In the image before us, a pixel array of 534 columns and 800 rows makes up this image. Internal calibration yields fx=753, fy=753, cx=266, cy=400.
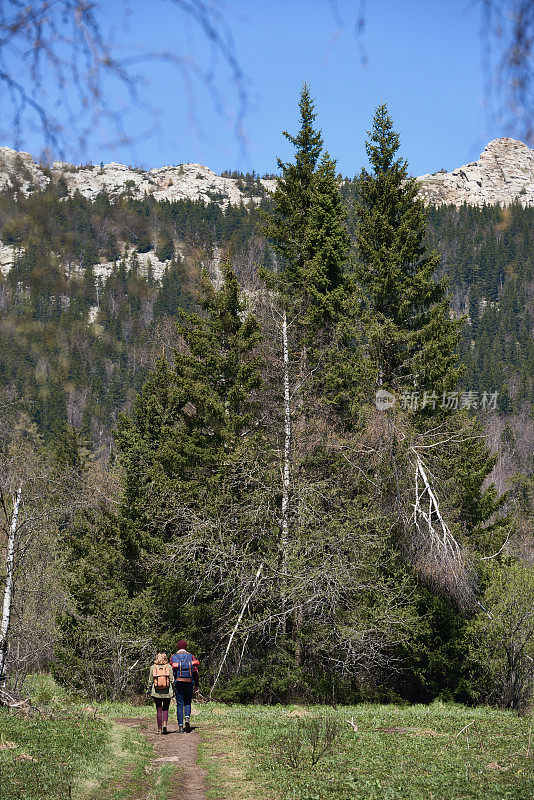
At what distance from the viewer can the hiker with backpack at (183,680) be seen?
1349cm

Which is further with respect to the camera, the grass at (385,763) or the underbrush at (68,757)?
the grass at (385,763)

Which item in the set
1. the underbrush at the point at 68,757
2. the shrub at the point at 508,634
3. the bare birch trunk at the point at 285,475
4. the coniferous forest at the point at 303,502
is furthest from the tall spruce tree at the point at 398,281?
the underbrush at the point at 68,757

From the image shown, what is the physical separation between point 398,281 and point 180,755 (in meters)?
22.0

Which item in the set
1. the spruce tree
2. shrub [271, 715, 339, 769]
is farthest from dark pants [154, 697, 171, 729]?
the spruce tree

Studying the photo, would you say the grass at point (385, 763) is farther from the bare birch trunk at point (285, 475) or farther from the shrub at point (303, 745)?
the bare birch trunk at point (285, 475)

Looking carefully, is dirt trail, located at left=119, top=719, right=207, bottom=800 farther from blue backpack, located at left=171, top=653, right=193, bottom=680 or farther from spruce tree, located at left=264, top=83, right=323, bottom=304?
spruce tree, located at left=264, top=83, right=323, bottom=304

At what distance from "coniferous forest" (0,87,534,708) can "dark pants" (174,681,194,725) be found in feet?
19.7

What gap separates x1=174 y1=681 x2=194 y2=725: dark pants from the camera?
1357 centimetres

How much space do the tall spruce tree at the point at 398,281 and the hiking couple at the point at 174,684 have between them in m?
16.3

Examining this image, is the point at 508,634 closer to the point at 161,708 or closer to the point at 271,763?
the point at 161,708

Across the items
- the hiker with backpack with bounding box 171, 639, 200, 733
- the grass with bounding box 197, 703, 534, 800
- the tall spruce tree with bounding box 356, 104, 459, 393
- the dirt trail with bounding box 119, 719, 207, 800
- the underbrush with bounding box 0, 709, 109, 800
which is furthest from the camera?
the tall spruce tree with bounding box 356, 104, 459, 393

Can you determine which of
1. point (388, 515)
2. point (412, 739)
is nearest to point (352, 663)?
point (388, 515)

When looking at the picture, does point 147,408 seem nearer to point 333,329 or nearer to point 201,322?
point 201,322

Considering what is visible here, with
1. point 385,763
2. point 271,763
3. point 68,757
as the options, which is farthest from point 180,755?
point 385,763
